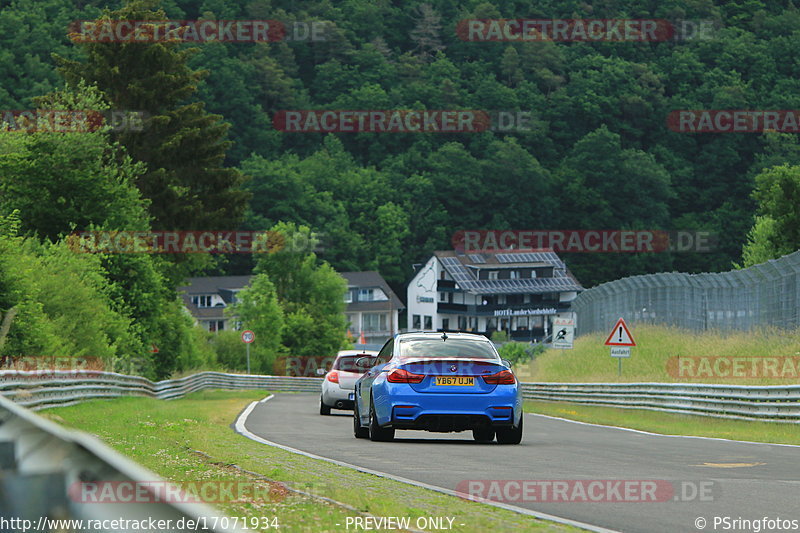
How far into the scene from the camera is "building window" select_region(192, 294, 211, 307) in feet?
476

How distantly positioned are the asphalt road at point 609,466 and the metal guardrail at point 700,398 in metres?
3.23

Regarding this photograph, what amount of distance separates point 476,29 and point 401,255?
3145 cm

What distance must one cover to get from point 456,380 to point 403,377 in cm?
65

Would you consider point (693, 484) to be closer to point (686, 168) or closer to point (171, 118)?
point (171, 118)

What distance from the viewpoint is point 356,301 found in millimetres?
154125

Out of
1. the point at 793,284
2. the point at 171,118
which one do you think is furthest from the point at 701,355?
the point at 171,118

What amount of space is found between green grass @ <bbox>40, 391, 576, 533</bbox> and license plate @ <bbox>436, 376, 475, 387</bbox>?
2321 mm

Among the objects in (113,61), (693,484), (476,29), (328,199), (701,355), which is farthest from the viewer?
(476,29)

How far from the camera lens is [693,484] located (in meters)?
10.2

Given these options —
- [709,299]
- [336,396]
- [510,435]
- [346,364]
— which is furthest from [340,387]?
[709,299]
